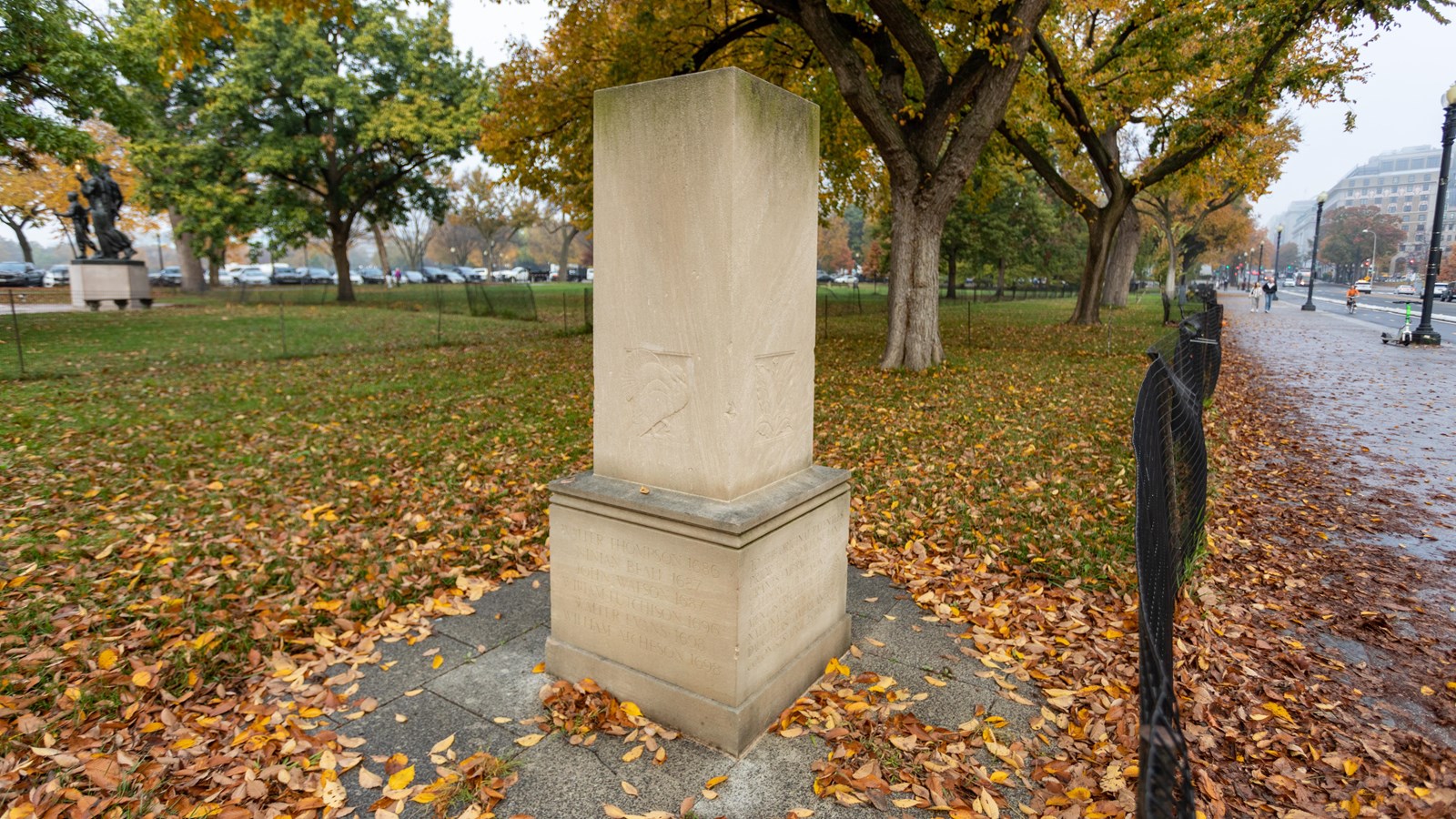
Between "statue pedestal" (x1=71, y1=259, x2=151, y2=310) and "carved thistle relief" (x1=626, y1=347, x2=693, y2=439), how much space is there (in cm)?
3063

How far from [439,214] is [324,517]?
104 feet

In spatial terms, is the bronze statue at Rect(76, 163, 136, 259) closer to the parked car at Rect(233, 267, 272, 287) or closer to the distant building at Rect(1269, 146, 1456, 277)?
the parked car at Rect(233, 267, 272, 287)

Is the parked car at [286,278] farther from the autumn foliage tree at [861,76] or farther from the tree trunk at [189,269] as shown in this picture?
the autumn foliage tree at [861,76]

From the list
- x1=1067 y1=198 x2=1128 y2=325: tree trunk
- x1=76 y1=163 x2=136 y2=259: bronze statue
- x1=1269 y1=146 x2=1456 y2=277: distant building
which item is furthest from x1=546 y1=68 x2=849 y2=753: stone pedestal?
x1=1269 y1=146 x2=1456 y2=277: distant building

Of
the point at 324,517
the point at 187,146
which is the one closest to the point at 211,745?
the point at 324,517

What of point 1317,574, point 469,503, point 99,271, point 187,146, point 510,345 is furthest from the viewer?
point 187,146

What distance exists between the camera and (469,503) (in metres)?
6.28

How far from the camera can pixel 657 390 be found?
3211 mm

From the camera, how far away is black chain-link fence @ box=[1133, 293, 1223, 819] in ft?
4.95

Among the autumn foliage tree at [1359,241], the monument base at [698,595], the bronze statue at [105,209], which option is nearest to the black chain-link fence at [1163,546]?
the monument base at [698,595]

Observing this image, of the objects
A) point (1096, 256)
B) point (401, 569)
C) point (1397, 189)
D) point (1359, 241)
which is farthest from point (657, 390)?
point (1397, 189)

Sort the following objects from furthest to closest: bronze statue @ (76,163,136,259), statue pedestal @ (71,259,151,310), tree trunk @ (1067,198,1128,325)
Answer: bronze statue @ (76,163,136,259)
statue pedestal @ (71,259,151,310)
tree trunk @ (1067,198,1128,325)

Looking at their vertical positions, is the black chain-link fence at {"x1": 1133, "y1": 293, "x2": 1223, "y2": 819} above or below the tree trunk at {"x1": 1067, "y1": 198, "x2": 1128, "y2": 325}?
below

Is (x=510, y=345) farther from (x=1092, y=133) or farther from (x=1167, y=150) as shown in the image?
(x=1167, y=150)
